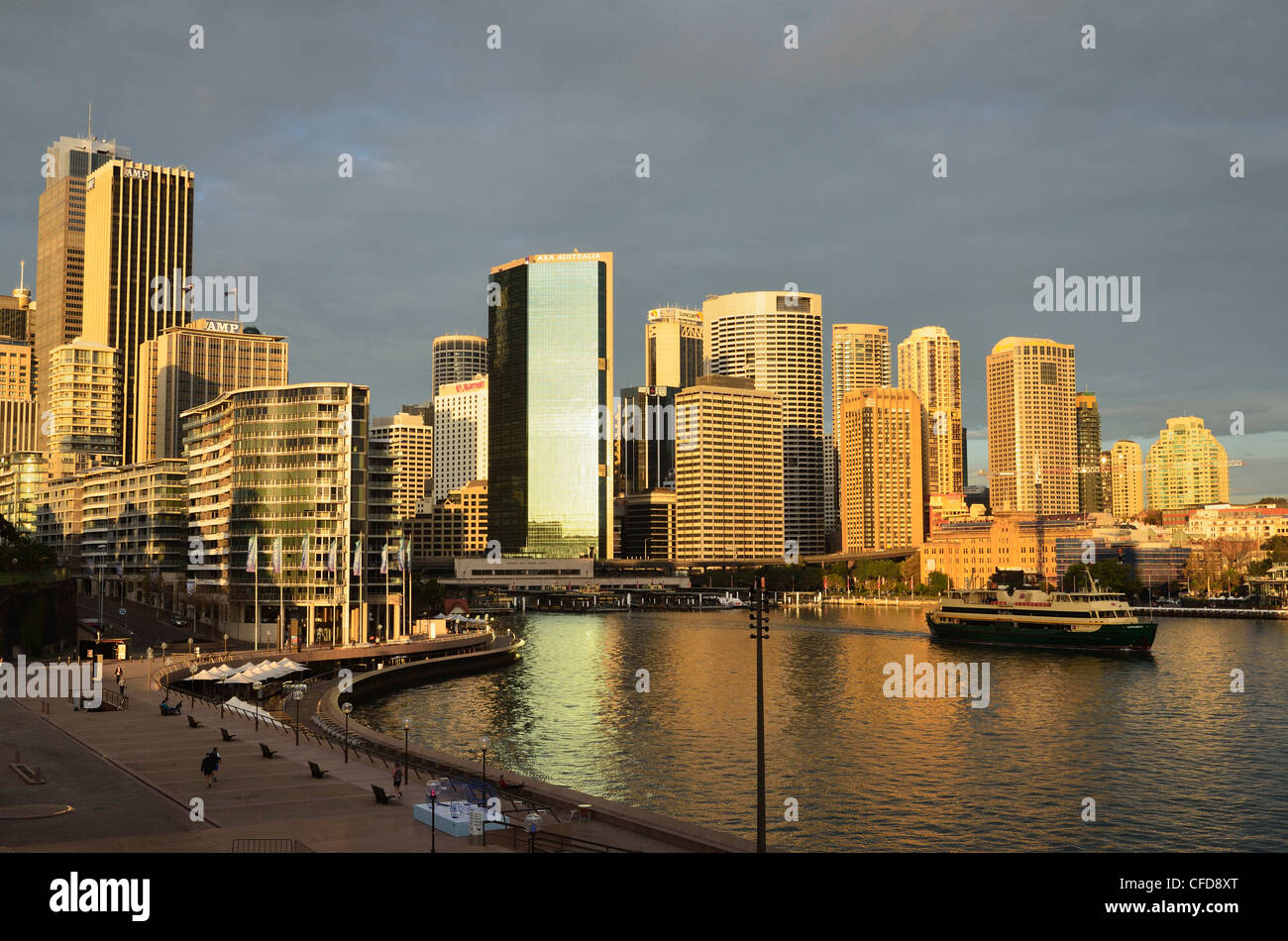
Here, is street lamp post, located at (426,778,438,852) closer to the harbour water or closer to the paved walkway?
A: the paved walkway

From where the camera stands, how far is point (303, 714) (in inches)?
2977

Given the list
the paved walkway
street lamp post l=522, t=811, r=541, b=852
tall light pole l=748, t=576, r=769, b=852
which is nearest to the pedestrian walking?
the paved walkway

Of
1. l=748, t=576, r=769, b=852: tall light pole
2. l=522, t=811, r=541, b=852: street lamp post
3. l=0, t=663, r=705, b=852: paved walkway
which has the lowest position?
l=0, t=663, r=705, b=852: paved walkway

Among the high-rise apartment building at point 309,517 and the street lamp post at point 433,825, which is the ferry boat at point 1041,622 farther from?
the street lamp post at point 433,825

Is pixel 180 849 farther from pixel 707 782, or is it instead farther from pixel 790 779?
pixel 790 779

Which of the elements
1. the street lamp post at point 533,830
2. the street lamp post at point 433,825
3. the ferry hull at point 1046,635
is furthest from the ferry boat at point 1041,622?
the street lamp post at point 433,825

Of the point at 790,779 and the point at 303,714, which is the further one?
the point at 303,714

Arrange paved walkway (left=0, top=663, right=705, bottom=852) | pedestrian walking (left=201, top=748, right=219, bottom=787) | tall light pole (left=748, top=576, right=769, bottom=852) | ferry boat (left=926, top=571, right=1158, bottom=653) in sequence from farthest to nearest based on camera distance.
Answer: ferry boat (left=926, top=571, right=1158, bottom=653) → pedestrian walking (left=201, top=748, right=219, bottom=787) → paved walkway (left=0, top=663, right=705, bottom=852) → tall light pole (left=748, top=576, right=769, bottom=852)

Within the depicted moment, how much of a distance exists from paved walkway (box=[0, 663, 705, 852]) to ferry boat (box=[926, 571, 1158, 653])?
110348 millimetres

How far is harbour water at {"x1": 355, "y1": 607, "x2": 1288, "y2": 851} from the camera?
50750 millimetres
